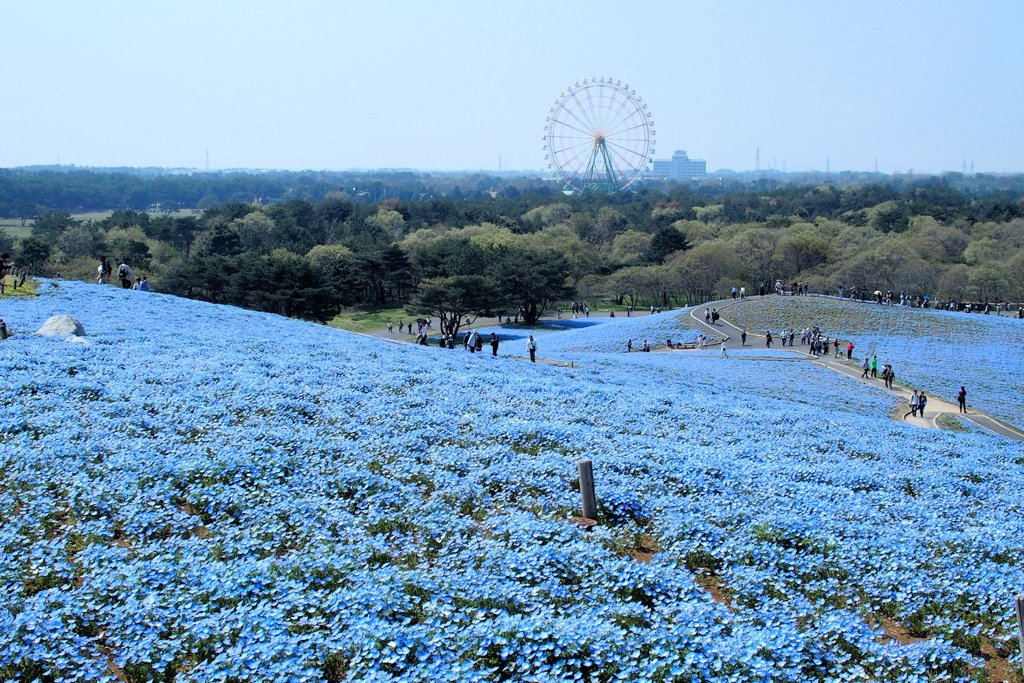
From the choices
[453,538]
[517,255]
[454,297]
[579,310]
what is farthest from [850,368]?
[579,310]

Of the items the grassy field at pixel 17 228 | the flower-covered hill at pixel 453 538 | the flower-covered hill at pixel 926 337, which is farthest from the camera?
the grassy field at pixel 17 228

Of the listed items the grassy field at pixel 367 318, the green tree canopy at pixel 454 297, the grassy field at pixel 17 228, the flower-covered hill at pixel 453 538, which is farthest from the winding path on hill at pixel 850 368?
the grassy field at pixel 17 228

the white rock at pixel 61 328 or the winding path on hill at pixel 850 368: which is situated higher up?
the white rock at pixel 61 328

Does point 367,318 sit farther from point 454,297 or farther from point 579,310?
point 454,297

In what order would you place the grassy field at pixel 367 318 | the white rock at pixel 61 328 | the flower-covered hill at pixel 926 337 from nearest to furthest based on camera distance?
the white rock at pixel 61 328, the flower-covered hill at pixel 926 337, the grassy field at pixel 367 318

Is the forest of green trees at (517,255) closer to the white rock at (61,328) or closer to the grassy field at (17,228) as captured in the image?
the grassy field at (17,228)

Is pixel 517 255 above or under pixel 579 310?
above

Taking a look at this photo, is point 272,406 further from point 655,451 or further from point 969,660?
point 969,660

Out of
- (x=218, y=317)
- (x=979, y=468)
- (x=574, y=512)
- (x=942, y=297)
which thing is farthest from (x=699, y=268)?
(x=574, y=512)

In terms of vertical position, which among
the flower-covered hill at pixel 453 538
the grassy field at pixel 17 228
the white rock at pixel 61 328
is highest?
the white rock at pixel 61 328
